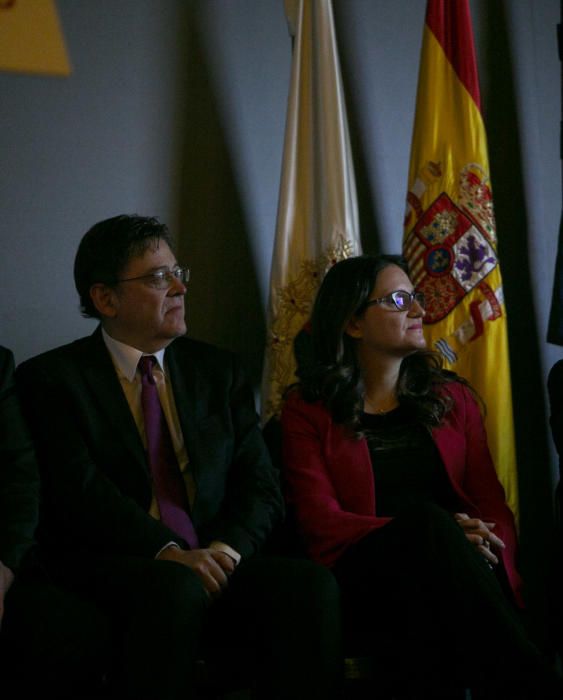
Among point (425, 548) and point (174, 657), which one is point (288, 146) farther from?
point (174, 657)

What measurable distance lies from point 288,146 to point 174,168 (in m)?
0.39

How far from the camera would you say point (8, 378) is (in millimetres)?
2281

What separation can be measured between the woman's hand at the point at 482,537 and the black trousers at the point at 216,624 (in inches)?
17.0

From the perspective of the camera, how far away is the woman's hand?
7.32 ft

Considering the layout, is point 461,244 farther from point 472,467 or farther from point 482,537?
point 482,537

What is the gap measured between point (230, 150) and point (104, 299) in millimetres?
921

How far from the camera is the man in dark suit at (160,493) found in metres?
1.88

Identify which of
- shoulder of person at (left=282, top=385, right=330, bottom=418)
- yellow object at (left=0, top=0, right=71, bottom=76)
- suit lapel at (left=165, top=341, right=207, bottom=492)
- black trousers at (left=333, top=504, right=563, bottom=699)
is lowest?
black trousers at (left=333, top=504, right=563, bottom=699)

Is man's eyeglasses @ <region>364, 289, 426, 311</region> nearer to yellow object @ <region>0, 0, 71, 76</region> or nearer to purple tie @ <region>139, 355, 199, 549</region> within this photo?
purple tie @ <region>139, 355, 199, 549</region>

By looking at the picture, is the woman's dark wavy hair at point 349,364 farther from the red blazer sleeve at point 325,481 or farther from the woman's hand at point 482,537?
the woman's hand at point 482,537

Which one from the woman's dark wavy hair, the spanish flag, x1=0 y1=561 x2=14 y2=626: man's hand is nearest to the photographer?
x1=0 y1=561 x2=14 y2=626: man's hand

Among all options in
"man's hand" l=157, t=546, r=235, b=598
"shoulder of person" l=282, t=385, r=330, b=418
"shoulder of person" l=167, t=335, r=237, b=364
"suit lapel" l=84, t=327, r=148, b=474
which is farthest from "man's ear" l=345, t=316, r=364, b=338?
"man's hand" l=157, t=546, r=235, b=598

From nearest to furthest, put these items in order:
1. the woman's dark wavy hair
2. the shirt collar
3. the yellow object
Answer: the shirt collar, the woman's dark wavy hair, the yellow object

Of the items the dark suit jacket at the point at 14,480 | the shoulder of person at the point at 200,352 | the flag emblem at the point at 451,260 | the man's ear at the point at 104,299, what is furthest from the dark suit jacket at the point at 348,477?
the dark suit jacket at the point at 14,480
